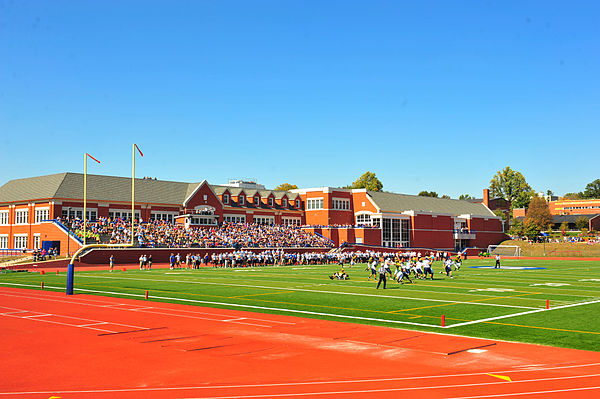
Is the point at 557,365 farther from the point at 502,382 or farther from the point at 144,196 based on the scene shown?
the point at 144,196

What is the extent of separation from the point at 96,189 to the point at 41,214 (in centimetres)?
716

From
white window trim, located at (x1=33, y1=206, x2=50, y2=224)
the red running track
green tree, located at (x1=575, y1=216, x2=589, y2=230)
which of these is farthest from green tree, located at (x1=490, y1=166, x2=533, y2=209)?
the red running track

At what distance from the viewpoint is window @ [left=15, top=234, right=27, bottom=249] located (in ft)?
218

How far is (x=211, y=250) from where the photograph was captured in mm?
66062

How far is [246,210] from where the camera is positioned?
85562 mm

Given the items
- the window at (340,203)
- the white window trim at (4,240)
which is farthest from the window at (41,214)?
the window at (340,203)

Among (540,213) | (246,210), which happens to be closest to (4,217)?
(246,210)

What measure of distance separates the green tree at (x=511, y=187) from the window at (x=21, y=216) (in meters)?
117

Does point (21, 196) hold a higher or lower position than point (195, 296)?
higher

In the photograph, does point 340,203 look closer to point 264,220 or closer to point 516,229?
point 264,220

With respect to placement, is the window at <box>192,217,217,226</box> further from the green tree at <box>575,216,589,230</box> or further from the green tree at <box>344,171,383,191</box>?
the green tree at <box>575,216,589,230</box>

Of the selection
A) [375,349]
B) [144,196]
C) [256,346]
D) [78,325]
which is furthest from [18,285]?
[144,196]

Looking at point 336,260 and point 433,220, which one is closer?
point 336,260

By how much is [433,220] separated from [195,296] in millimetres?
74393
